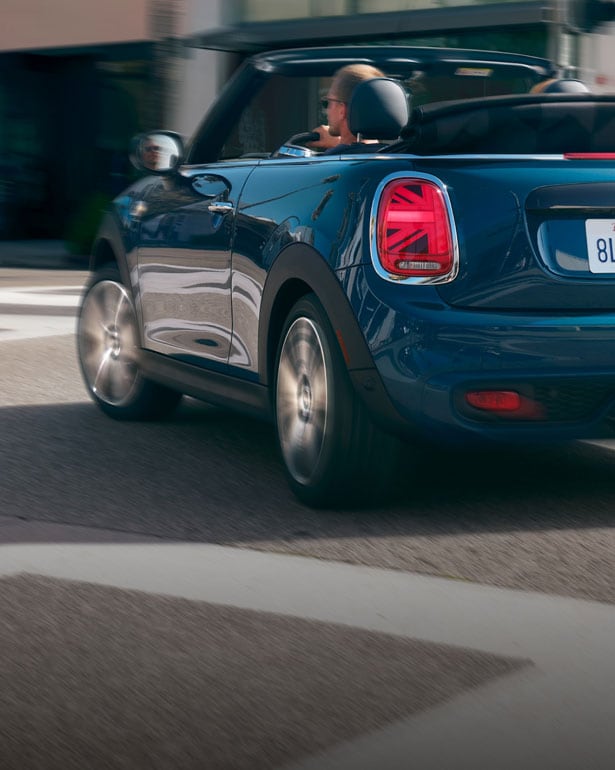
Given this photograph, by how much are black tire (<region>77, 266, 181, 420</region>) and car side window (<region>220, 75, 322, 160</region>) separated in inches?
34.5

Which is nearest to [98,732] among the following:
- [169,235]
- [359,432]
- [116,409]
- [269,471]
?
[359,432]

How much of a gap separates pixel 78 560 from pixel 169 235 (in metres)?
2.05

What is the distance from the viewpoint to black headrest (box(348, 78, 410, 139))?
524cm

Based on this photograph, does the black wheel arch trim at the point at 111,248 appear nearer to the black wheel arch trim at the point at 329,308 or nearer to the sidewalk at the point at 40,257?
the black wheel arch trim at the point at 329,308

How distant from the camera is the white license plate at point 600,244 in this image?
500 centimetres

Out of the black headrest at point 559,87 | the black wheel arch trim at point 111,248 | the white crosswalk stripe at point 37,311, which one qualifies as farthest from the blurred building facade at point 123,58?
the black headrest at point 559,87

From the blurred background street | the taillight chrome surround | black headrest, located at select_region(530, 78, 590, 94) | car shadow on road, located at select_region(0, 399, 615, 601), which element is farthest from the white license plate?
the blurred background street

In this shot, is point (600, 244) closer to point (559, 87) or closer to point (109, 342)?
point (559, 87)

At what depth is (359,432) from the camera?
17.0 ft

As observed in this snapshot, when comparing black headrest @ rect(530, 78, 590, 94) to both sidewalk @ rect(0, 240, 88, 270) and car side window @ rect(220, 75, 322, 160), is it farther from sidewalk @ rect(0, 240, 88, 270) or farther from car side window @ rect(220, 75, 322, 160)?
sidewalk @ rect(0, 240, 88, 270)

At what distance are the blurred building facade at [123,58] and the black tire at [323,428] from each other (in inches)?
516

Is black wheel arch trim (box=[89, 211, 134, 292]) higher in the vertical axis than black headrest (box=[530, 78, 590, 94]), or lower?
lower

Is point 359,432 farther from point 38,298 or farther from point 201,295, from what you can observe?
point 38,298

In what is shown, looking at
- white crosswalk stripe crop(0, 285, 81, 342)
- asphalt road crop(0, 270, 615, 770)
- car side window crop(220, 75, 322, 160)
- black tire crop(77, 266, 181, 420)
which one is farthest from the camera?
white crosswalk stripe crop(0, 285, 81, 342)
